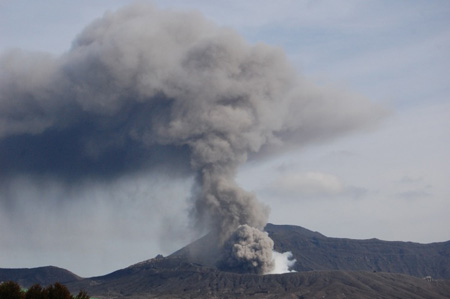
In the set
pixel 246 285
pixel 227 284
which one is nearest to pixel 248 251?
pixel 246 285

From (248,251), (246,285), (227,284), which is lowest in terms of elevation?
(246,285)

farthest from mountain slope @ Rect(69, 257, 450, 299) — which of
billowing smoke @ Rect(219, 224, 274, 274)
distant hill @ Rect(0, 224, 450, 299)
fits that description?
billowing smoke @ Rect(219, 224, 274, 274)

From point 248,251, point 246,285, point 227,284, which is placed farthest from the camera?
point 248,251

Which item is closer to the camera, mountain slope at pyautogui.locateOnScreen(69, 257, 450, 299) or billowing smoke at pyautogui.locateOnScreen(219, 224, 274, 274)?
billowing smoke at pyautogui.locateOnScreen(219, 224, 274, 274)

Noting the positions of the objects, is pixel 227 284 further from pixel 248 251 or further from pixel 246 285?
pixel 248 251

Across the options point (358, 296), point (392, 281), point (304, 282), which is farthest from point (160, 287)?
point (392, 281)

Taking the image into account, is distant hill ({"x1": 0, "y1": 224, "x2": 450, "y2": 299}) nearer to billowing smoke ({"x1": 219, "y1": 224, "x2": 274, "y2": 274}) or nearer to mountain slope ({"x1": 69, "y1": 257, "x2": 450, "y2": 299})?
mountain slope ({"x1": 69, "y1": 257, "x2": 450, "y2": 299})

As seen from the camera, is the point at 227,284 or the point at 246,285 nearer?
the point at 246,285

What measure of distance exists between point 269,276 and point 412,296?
3412cm

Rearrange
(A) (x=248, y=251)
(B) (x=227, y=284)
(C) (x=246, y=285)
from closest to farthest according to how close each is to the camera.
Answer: (C) (x=246, y=285), (B) (x=227, y=284), (A) (x=248, y=251)

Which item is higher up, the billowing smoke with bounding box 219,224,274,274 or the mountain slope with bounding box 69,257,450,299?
the billowing smoke with bounding box 219,224,274,274

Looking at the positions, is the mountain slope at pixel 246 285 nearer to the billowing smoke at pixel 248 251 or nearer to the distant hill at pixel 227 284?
the distant hill at pixel 227 284

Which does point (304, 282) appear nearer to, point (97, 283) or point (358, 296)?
point (358, 296)

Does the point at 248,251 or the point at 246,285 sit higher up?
the point at 248,251
